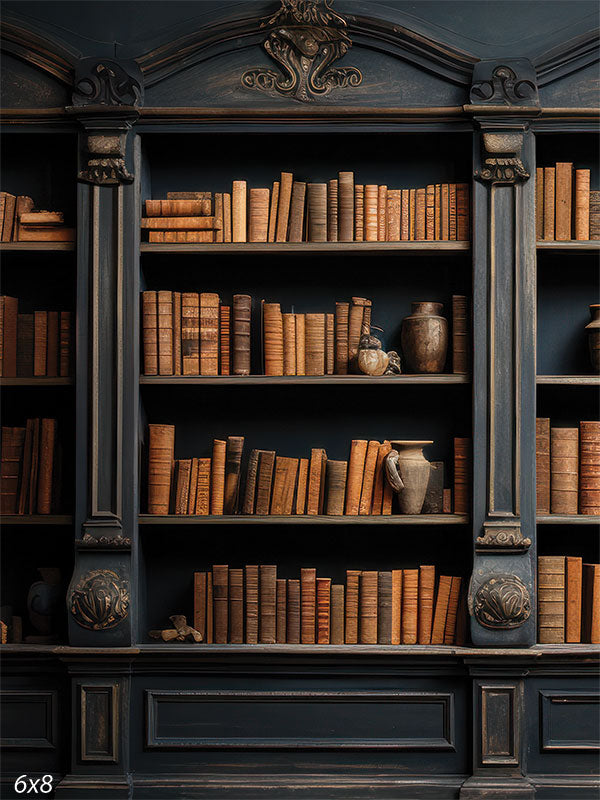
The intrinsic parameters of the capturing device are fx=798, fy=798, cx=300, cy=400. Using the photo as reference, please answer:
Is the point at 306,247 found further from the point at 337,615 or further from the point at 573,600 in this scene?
the point at 573,600

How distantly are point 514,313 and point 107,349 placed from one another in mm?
1501

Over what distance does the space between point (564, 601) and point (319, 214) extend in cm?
172

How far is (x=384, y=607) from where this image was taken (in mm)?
2980

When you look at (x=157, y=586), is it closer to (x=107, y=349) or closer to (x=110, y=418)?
(x=110, y=418)

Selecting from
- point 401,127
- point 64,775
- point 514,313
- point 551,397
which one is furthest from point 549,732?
point 401,127

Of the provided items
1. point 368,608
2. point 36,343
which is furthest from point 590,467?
point 36,343

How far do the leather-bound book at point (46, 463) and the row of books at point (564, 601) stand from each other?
73.3 inches

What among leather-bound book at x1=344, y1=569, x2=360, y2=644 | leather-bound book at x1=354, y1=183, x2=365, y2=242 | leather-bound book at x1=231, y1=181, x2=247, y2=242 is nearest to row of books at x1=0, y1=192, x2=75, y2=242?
leather-bound book at x1=231, y1=181, x2=247, y2=242

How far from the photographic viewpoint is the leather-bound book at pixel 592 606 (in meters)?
2.95

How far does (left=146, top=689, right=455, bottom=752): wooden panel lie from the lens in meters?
2.90

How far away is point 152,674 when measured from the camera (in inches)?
115

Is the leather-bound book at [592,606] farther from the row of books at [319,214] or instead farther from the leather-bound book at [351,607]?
the row of books at [319,214]

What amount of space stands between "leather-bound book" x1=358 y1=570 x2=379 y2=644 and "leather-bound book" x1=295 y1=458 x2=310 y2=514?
1.12 ft

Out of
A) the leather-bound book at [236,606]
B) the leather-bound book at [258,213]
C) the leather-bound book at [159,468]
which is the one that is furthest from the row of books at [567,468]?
the leather-bound book at [159,468]
